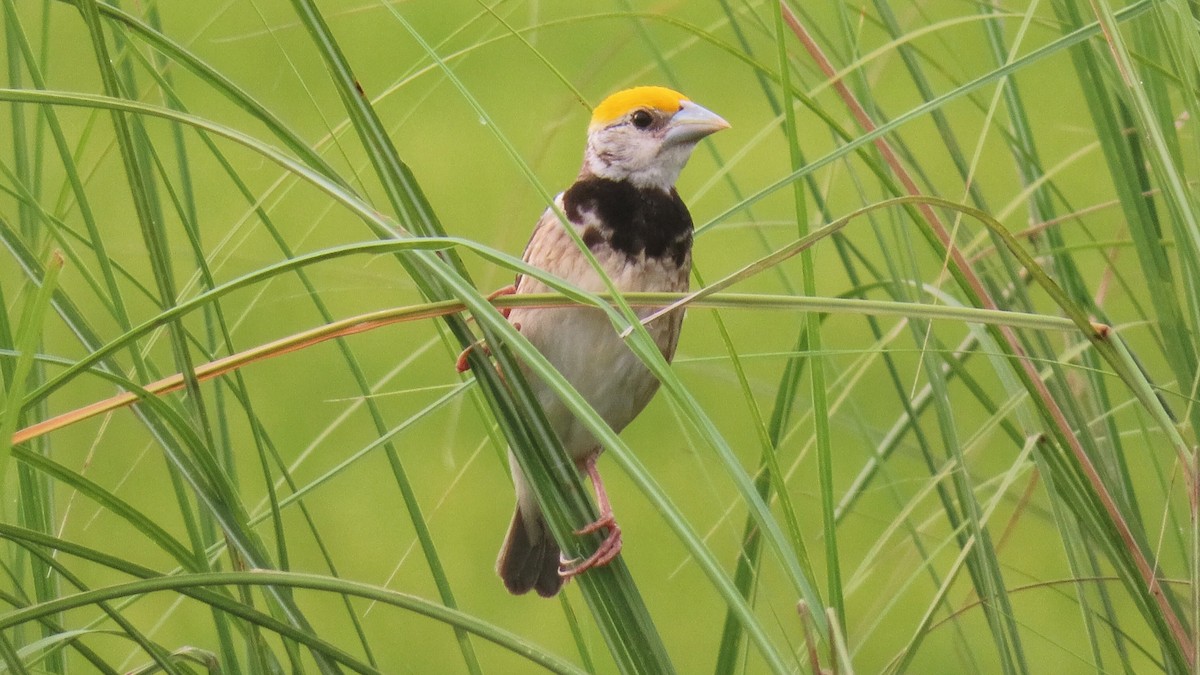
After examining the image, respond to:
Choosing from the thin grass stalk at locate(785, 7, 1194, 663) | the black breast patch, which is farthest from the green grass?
the black breast patch

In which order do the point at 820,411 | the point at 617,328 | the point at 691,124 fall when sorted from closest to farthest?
1. the point at 617,328
2. the point at 820,411
3. the point at 691,124

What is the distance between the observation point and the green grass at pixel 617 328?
123cm

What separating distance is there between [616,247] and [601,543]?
558mm

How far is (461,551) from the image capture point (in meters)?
5.27

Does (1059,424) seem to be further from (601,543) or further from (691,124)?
(691,124)

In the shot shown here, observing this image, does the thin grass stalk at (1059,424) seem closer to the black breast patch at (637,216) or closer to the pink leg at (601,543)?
the pink leg at (601,543)

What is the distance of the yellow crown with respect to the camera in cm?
235

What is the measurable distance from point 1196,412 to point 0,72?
501 centimetres

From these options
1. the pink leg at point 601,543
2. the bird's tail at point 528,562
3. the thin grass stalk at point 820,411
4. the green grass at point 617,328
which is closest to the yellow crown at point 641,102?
the green grass at point 617,328

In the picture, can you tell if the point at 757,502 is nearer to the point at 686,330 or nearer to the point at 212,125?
the point at 212,125

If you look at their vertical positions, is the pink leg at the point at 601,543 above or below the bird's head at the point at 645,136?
below

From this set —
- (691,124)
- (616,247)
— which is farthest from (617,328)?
(691,124)

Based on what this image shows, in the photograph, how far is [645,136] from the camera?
236 centimetres

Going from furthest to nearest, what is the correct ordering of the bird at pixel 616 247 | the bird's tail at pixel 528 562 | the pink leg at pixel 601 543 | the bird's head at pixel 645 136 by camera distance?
the bird's tail at pixel 528 562
the bird's head at pixel 645 136
the bird at pixel 616 247
the pink leg at pixel 601 543
